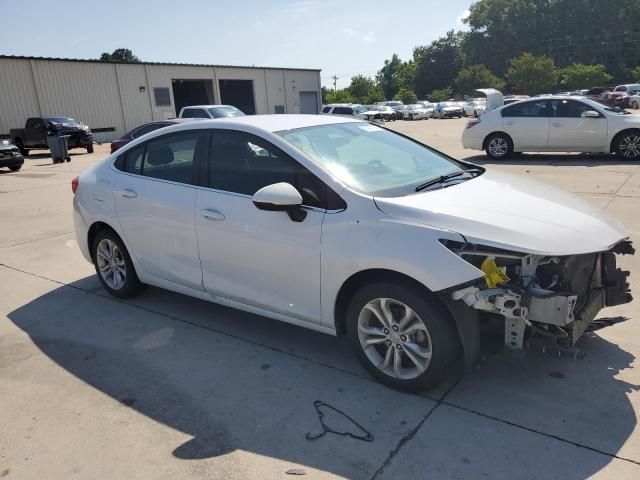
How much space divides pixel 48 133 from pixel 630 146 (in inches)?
860

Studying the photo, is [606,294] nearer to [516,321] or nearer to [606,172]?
[516,321]

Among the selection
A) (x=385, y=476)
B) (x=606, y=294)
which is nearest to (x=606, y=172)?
(x=606, y=294)

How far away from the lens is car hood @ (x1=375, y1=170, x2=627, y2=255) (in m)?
2.89

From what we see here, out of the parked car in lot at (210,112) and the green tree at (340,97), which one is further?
the green tree at (340,97)

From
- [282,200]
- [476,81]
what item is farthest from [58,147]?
[476,81]

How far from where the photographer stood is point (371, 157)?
3904 millimetres

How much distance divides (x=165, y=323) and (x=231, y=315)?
1.77 feet

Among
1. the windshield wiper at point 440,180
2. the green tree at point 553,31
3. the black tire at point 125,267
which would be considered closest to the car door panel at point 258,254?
the windshield wiper at point 440,180

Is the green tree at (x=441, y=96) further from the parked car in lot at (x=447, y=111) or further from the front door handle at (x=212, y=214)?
the front door handle at (x=212, y=214)

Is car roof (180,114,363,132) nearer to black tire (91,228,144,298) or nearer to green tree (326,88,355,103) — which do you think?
black tire (91,228,144,298)

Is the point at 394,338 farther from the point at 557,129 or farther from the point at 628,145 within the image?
the point at 628,145

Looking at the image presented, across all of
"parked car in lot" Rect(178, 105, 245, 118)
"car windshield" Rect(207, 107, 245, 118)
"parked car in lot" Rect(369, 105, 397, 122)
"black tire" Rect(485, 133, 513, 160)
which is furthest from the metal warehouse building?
"black tire" Rect(485, 133, 513, 160)

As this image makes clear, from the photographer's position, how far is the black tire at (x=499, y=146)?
521 inches

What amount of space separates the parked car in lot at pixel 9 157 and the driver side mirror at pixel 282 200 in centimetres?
1736
